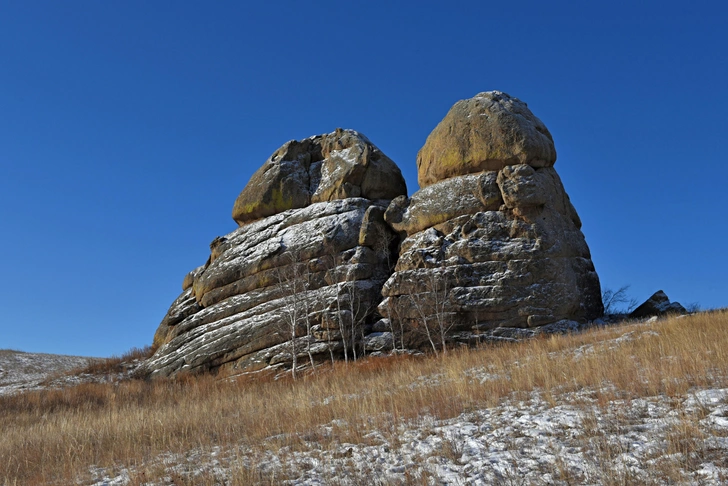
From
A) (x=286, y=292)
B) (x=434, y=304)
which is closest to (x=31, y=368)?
(x=286, y=292)

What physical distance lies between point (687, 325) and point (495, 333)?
7.90 meters

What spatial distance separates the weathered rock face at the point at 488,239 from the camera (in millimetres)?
22312

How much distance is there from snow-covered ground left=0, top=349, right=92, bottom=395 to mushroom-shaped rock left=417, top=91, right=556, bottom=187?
23.0 meters

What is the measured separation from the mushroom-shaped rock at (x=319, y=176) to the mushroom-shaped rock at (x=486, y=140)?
330 cm

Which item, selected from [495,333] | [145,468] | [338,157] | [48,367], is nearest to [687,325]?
[495,333]

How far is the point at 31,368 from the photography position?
1308 inches

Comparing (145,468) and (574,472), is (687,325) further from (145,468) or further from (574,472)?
(145,468)

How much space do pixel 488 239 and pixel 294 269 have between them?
906 cm

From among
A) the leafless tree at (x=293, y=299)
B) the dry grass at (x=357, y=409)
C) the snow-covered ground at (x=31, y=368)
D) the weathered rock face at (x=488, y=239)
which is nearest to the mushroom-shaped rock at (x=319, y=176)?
the weathered rock face at (x=488, y=239)

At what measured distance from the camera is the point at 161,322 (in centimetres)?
3284

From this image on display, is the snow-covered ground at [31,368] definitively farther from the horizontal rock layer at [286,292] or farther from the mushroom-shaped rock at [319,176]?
the mushroom-shaped rock at [319,176]

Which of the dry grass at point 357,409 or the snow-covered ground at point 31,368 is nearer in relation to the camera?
the dry grass at point 357,409

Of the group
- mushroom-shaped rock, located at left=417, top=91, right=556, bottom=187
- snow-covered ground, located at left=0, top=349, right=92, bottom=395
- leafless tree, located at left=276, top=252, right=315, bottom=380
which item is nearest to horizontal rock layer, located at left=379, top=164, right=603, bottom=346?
mushroom-shaped rock, located at left=417, top=91, right=556, bottom=187

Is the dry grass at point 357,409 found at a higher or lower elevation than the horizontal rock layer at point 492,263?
lower
